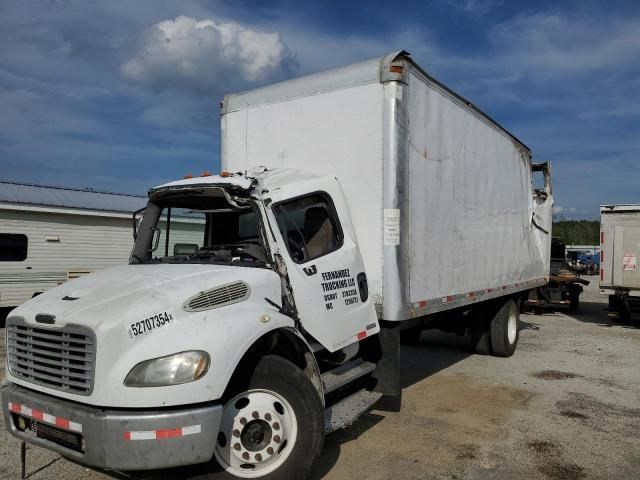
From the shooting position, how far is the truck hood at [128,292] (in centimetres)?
349

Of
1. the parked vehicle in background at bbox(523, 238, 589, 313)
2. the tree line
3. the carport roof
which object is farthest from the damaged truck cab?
the tree line

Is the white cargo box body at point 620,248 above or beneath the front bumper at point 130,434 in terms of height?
above

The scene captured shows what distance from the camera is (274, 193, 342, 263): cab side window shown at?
181 inches

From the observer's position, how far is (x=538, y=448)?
5270 mm

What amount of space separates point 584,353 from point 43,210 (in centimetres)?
1293

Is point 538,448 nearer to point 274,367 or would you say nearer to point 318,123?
point 274,367

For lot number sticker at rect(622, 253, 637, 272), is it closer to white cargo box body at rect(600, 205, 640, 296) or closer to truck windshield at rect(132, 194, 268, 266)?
white cargo box body at rect(600, 205, 640, 296)

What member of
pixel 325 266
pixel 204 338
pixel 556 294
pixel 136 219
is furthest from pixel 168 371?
pixel 556 294

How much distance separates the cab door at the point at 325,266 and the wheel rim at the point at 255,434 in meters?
0.79

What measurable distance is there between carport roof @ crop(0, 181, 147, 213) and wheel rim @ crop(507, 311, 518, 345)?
11.2 meters

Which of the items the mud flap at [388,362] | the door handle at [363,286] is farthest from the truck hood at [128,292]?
the mud flap at [388,362]

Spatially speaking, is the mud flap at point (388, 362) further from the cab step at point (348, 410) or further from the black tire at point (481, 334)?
the black tire at point (481, 334)

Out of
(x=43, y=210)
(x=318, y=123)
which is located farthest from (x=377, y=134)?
(x=43, y=210)

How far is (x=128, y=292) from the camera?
3.73 meters
